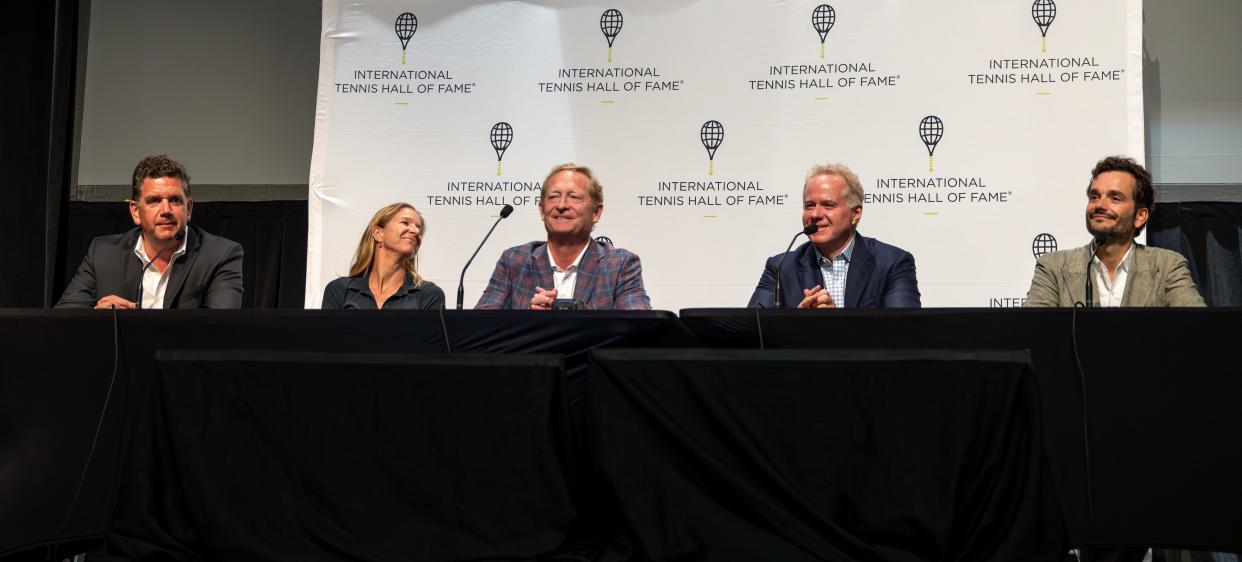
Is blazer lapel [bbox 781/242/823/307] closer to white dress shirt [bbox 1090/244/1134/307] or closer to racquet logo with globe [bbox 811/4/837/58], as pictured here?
white dress shirt [bbox 1090/244/1134/307]

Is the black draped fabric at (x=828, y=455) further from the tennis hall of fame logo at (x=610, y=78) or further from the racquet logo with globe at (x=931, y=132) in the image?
the tennis hall of fame logo at (x=610, y=78)

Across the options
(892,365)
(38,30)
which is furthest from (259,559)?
(38,30)

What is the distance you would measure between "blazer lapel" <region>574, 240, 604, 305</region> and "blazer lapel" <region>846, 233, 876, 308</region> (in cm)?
78

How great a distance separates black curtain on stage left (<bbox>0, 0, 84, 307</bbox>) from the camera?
454cm

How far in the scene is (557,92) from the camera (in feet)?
14.3

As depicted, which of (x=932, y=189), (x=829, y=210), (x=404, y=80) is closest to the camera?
(x=829, y=210)

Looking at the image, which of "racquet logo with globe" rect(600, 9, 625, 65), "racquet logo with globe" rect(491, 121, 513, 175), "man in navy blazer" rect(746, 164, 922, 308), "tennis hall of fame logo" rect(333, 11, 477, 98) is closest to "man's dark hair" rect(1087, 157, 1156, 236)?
"man in navy blazer" rect(746, 164, 922, 308)

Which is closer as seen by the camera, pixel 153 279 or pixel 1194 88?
pixel 153 279

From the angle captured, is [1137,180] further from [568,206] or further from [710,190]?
[568,206]

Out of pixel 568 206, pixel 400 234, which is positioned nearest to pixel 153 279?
pixel 400 234

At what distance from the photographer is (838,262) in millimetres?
3100

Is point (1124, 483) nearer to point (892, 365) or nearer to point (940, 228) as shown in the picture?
point (892, 365)

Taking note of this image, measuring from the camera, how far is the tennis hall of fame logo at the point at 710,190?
13.7ft

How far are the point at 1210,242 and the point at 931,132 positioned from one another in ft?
4.28
